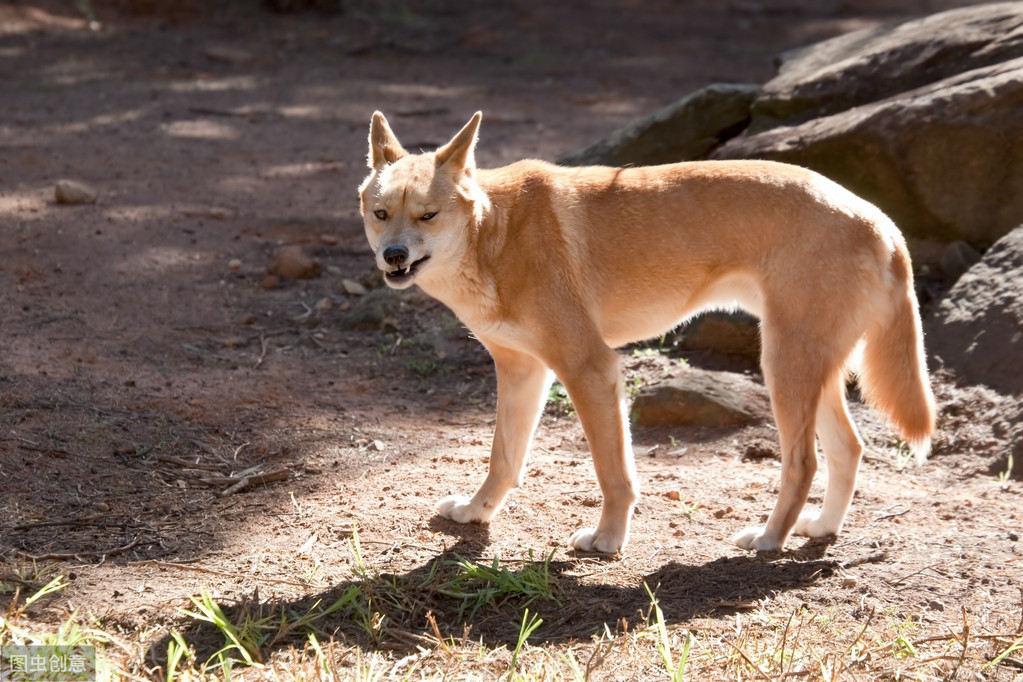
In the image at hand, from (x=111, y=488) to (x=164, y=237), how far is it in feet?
12.0

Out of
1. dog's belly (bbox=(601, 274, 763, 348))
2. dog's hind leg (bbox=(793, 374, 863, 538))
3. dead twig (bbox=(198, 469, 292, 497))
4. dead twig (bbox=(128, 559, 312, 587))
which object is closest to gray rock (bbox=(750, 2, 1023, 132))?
dog's belly (bbox=(601, 274, 763, 348))

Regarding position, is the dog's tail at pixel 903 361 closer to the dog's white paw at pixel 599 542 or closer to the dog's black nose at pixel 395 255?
the dog's white paw at pixel 599 542

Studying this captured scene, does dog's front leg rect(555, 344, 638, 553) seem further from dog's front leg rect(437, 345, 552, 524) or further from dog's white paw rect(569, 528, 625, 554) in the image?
dog's front leg rect(437, 345, 552, 524)

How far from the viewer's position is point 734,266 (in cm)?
449

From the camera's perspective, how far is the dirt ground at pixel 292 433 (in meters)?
4.17

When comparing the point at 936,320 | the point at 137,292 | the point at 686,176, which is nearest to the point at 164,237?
the point at 137,292

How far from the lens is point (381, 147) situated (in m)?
4.83

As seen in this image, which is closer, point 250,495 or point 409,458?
point 250,495

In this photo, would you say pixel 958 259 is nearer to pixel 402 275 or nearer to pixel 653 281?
pixel 653 281

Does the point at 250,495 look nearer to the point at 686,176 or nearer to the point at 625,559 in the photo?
the point at 625,559

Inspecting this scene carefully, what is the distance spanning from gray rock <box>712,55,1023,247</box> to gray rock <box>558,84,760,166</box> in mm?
1048

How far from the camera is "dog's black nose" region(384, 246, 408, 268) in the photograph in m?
4.23

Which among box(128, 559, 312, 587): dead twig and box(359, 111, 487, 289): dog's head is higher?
box(359, 111, 487, 289): dog's head

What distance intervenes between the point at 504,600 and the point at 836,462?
1.62 meters
